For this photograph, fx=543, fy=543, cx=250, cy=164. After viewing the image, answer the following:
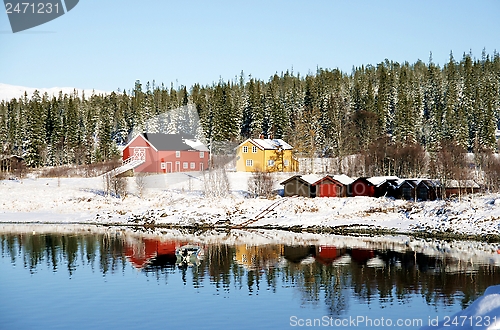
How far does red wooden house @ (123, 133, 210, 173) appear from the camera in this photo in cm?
7504

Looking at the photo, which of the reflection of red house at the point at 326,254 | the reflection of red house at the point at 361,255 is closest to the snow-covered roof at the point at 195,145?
the reflection of red house at the point at 326,254

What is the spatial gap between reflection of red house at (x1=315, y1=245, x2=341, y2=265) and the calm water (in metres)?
0.07

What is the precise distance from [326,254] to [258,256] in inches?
186

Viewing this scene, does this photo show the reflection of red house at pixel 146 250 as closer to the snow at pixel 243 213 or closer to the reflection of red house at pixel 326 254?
the snow at pixel 243 213

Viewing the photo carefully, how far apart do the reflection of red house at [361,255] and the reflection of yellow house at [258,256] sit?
504 cm

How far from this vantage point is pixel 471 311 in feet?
35.4

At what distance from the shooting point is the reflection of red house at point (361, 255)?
34647mm

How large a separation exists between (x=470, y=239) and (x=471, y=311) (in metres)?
34.6

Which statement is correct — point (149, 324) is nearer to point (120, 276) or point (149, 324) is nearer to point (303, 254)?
point (120, 276)

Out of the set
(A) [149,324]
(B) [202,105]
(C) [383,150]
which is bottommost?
(A) [149,324]

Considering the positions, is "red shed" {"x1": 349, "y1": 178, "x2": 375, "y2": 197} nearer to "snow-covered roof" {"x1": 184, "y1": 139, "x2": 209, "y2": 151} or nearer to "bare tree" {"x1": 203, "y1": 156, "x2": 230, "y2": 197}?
"bare tree" {"x1": 203, "y1": 156, "x2": 230, "y2": 197}

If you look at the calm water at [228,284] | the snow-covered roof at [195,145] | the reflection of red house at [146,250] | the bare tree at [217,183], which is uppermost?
the snow-covered roof at [195,145]

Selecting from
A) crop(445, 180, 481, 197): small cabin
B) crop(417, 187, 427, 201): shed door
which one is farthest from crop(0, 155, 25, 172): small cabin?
crop(445, 180, 481, 197): small cabin

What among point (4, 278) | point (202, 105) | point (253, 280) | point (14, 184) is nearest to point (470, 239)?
point (253, 280)
